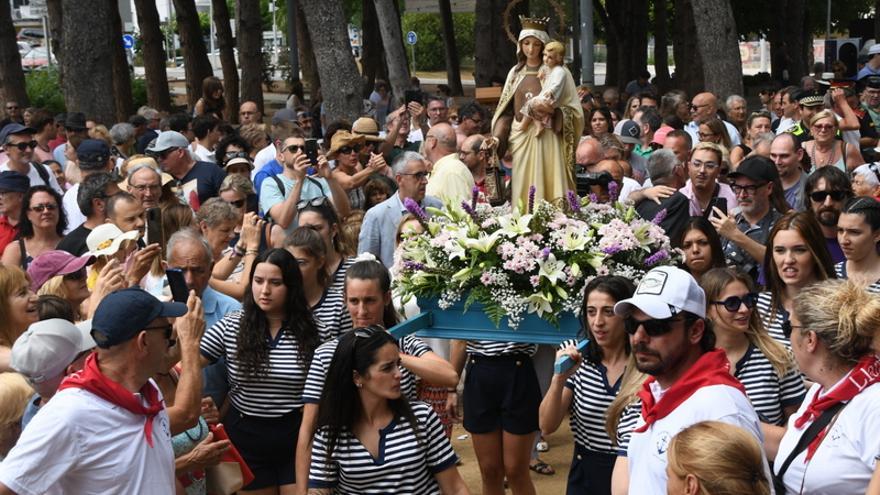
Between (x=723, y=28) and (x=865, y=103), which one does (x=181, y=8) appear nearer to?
(x=723, y=28)

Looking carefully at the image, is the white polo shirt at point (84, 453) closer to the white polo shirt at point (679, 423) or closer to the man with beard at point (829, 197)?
the white polo shirt at point (679, 423)

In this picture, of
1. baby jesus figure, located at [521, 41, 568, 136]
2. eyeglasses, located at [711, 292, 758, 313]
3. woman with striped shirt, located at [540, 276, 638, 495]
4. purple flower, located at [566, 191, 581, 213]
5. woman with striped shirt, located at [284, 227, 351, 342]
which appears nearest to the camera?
eyeglasses, located at [711, 292, 758, 313]

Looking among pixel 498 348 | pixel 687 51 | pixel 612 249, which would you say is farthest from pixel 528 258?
pixel 687 51

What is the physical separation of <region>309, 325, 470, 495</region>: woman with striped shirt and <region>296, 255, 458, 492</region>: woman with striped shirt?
1.50 feet

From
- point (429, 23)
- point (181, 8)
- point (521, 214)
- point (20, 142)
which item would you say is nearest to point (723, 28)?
point (20, 142)

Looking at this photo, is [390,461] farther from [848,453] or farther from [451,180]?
[451,180]

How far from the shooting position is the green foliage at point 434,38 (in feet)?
240

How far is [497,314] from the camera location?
278 inches

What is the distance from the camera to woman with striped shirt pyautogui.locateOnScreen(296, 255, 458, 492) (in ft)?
22.0

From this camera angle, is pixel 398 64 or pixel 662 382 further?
pixel 398 64

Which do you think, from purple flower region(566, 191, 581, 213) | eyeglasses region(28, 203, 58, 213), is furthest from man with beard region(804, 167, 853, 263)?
eyeglasses region(28, 203, 58, 213)

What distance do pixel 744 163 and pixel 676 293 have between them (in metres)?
4.49

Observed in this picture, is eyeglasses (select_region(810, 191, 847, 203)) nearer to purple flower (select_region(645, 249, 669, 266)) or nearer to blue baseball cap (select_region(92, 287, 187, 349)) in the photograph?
purple flower (select_region(645, 249, 669, 266))

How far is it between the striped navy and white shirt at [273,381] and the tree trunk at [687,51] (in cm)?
2376
